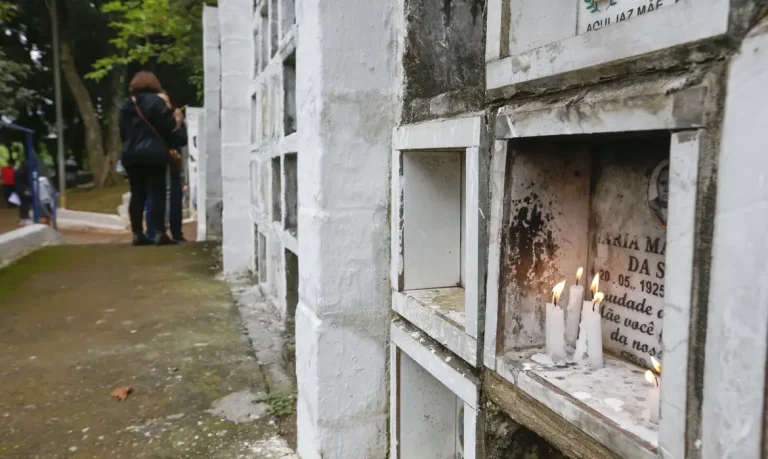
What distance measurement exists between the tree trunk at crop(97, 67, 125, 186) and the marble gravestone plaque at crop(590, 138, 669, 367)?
15635 mm

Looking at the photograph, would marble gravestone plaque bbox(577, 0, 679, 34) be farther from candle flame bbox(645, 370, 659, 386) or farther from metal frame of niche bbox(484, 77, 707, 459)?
candle flame bbox(645, 370, 659, 386)

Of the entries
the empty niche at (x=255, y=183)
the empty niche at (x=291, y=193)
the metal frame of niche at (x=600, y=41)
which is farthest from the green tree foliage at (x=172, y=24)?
the metal frame of niche at (x=600, y=41)

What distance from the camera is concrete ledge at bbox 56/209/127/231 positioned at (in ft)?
36.5

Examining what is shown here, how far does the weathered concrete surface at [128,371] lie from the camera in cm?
177

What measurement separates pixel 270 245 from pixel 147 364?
847 millimetres

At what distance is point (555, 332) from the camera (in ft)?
3.50

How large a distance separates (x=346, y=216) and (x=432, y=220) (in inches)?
9.1

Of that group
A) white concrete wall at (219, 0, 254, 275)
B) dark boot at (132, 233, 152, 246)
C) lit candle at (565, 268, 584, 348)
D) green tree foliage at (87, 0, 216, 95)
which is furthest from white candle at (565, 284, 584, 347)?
green tree foliage at (87, 0, 216, 95)

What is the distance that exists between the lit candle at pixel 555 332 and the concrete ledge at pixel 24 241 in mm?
4358

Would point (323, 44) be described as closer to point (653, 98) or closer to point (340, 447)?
point (653, 98)

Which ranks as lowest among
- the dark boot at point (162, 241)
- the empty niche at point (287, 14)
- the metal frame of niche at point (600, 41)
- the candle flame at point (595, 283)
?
the dark boot at point (162, 241)

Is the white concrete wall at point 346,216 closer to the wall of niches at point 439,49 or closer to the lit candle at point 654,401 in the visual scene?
the wall of niches at point 439,49

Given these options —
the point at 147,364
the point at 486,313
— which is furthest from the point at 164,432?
the point at 486,313

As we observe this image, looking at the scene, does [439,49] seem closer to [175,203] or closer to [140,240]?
[140,240]
